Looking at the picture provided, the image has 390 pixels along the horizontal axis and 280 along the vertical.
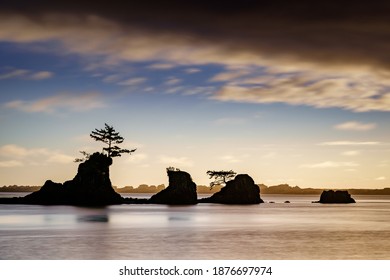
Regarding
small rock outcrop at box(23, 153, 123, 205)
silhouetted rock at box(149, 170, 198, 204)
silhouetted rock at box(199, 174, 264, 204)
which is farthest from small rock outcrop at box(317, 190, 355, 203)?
small rock outcrop at box(23, 153, 123, 205)

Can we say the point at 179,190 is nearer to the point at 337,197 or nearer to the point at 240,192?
the point at 240,192

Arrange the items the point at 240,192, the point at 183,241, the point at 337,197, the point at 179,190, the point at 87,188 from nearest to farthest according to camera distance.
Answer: the point at 183,241, the point at 87,188, the point at 179,190, the point at 240,192, the point at 337,197

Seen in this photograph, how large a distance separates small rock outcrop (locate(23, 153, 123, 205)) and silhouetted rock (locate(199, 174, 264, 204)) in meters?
23.6

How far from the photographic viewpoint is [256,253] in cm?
3744

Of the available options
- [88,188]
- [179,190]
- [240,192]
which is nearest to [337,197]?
[240,192]

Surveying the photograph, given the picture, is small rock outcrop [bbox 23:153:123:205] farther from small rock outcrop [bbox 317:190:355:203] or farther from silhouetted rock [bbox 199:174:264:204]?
small rock outcrop [bbox 317:190:355:203]

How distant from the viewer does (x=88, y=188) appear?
95000 mm

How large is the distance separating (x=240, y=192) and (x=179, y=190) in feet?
48.9

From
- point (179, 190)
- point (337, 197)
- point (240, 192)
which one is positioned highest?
point (179, 190)

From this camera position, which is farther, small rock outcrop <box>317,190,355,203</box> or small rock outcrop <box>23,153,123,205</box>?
small rock outcrop <box>317,190,355,203</box>

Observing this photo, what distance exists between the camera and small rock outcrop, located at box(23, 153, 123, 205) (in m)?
92.9
